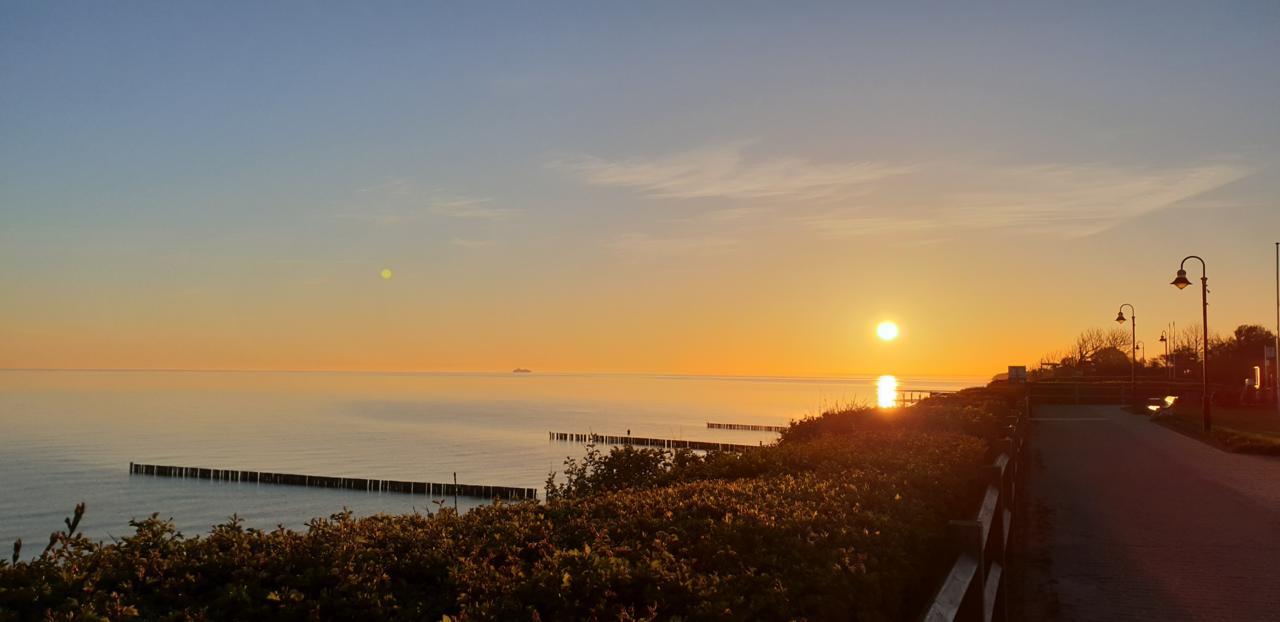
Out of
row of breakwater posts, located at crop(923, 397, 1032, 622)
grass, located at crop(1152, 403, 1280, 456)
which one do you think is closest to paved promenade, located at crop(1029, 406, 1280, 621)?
grass, located at crop(1152, 403, 1280, 456)

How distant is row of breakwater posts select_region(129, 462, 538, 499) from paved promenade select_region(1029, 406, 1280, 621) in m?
29.5

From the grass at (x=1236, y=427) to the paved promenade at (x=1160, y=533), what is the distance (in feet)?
3.50

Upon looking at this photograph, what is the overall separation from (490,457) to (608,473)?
175 ft

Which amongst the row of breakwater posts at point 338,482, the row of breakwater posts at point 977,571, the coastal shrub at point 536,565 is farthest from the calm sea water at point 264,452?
the row of breakwater posts at point 977,571

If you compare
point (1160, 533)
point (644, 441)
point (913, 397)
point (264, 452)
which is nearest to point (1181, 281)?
point (1160, 533)

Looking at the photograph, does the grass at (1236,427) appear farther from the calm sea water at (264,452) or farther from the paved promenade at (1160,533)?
the calm sea water at (264,452)

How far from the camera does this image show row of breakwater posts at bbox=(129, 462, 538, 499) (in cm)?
4716

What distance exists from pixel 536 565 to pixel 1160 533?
11.1 meters

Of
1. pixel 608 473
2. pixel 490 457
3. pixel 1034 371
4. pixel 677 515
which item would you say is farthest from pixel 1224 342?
pixel 677 515

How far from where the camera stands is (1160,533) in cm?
1276

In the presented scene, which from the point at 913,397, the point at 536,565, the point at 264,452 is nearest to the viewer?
the point at 536,565

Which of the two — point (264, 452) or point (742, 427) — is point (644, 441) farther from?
point (264, 452)

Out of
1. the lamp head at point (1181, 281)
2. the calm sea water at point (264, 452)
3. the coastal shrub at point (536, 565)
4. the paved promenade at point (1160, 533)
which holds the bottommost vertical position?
the calm sea water at point (264, 452)

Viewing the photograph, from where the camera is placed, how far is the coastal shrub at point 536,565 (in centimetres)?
435
